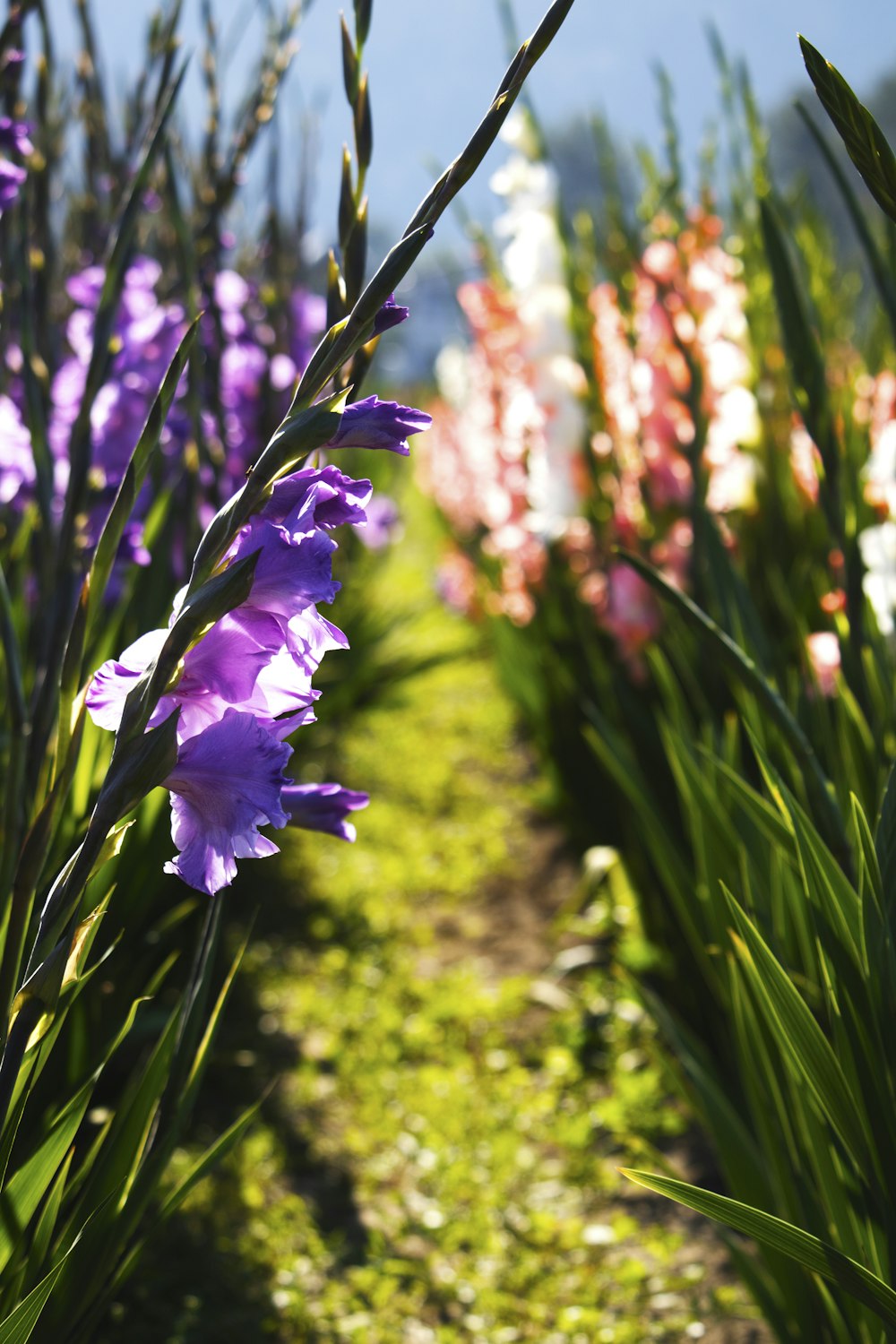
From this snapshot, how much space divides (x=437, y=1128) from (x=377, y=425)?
1.39 metres

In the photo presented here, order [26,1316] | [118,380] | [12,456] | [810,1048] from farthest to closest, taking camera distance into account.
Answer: [118,380]
[12,456]
[810,1048]
[26,1316]

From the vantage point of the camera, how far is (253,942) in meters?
2.16

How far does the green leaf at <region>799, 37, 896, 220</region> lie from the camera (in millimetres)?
539

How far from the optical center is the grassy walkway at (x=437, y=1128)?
49.3 inches

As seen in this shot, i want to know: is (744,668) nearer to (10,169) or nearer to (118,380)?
(10,169)

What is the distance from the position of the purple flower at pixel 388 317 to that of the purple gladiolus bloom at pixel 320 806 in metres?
0.24

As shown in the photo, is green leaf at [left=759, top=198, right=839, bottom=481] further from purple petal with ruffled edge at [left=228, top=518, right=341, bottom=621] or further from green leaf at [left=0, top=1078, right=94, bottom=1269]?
green leaf at [left=0, top=1078, right=94, bottom=1269]

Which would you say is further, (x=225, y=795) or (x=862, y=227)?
(x=862, y=227)

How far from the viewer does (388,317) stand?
19.8 inches

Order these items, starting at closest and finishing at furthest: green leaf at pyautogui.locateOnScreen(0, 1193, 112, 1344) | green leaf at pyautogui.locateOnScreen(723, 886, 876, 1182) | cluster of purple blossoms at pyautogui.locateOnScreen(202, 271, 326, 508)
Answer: green leaf at pyautogui.locateOnScreen(0, 1193, 112, 1344) → green leaf at pyautogui.locateOnScreen(723, 886, 876, 1182) → cluster of purple blossoms at pyautogui.locateOnScreen(202, 271, 326, 508)

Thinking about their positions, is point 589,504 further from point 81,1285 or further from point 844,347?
point 81,1285

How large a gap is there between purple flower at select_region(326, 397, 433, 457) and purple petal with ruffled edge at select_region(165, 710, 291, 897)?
0.45 feet

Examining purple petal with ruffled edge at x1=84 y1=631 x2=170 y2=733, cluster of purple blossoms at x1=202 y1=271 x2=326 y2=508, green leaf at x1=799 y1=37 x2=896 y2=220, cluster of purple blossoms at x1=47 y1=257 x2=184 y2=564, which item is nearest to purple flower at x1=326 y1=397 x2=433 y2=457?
purple petal with ruffled edge at x1=84 y1=631 x2=170 y2=733

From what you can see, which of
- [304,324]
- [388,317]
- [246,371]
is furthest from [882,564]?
[304,324]
